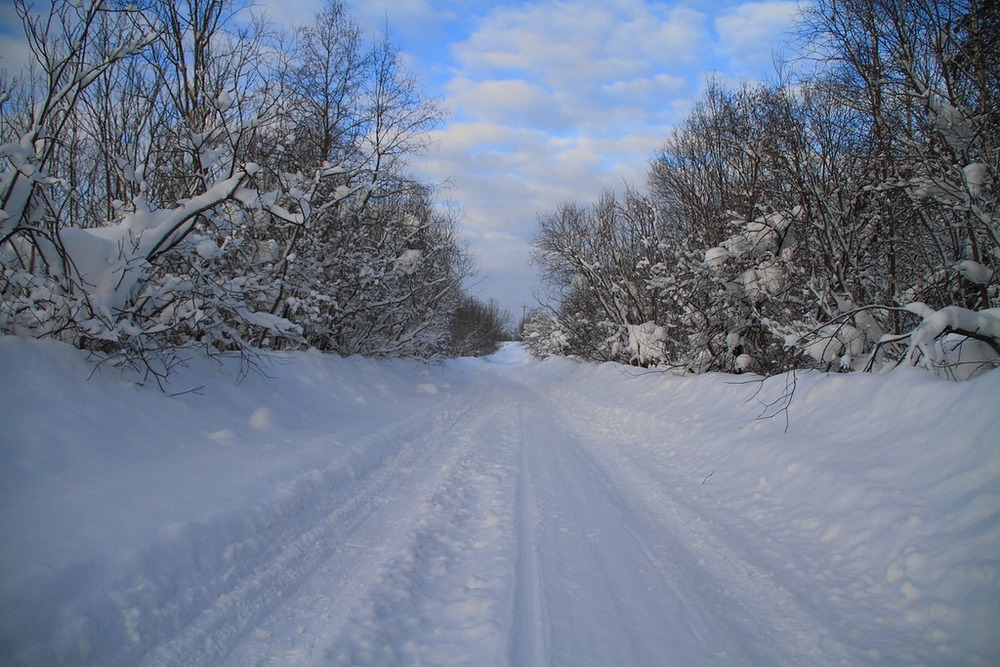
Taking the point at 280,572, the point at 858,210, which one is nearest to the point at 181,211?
the point at 280,572

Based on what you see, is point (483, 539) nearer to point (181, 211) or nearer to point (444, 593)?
point (444, 593)

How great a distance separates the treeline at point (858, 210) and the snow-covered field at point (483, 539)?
98 cm

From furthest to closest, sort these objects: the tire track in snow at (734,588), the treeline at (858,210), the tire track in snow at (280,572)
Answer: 1. the treeline at (858,210)
2. the tire track in snow at (734,588)
3. the tire track in snow at (280,572)

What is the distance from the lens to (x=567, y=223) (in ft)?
73.7

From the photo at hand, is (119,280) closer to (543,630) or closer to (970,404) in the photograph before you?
(543,630)

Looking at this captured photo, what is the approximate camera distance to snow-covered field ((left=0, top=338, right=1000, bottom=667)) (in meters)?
2.70

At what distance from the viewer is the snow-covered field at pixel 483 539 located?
270 centimetres

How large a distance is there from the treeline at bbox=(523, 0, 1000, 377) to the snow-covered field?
975 mm

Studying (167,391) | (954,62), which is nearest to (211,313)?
(167,391)

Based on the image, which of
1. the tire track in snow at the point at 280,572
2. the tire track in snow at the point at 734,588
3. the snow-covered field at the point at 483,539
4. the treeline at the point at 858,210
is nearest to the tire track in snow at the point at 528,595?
the snow-covered field at the point at 483,539

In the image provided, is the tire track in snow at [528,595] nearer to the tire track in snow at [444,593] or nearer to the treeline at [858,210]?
the tire track in snow at [444,593]

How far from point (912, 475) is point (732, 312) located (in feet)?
23.7

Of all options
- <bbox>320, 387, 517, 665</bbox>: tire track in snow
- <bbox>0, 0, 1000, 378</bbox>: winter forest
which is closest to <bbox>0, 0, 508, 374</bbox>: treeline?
<bbox>0, 0, 1000, 378</bbox>: winter forest

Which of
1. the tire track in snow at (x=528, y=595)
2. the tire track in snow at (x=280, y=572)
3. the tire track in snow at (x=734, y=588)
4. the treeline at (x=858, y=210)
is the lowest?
the tire track in snow at (x=734, y=588)
